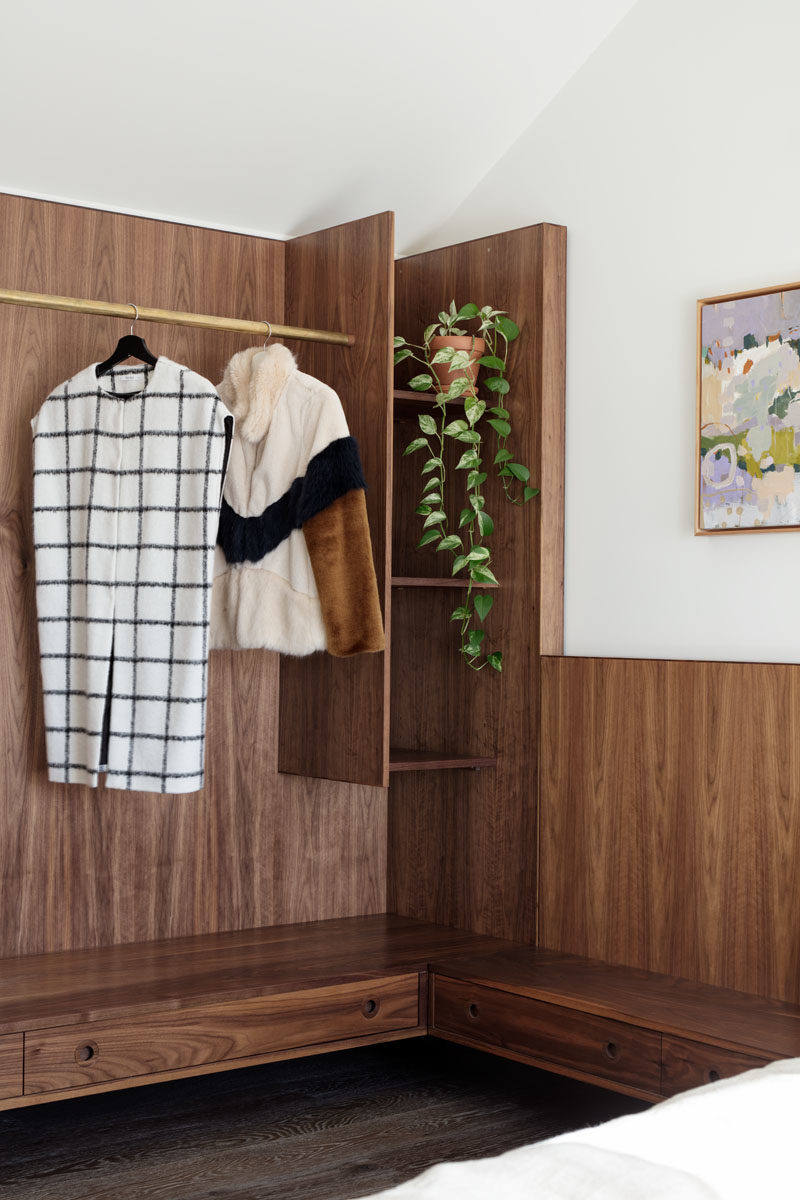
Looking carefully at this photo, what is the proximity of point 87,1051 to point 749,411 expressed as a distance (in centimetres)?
190

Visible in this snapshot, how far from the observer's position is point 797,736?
Result: 2.58m

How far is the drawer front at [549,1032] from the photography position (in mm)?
2512

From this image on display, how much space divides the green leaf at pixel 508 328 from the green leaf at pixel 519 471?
13.0 inches

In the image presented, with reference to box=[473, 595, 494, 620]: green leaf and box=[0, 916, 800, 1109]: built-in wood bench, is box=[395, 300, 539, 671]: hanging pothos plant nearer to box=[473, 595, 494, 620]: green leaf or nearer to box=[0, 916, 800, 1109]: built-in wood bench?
box=[473, 595, 494, 620]: green leaf

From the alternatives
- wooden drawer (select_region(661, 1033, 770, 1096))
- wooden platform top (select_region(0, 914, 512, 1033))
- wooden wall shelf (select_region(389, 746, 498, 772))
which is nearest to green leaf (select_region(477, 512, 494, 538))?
wooden wall shelf (select_region(389, 746, 498, 772))

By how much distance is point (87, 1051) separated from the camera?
2.53 m

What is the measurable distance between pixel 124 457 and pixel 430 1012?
4.79 feet

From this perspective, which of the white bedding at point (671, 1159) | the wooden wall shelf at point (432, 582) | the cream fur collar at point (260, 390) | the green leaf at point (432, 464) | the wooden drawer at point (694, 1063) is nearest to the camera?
the white bedding at point (671, 1159)

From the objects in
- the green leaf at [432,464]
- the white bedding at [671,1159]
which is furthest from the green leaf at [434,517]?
the white bedding at [671,1159]

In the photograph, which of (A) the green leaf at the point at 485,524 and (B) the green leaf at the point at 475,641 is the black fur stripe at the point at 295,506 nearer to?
(A) the green leaf at the point at 485,524

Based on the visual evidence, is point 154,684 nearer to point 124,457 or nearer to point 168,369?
point 124,457

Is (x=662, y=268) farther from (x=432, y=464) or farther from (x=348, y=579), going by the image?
(x=348, y=579)

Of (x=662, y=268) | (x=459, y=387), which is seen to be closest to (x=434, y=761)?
(x=459, y=387)

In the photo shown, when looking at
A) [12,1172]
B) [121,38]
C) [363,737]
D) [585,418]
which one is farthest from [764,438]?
[12,1172]
